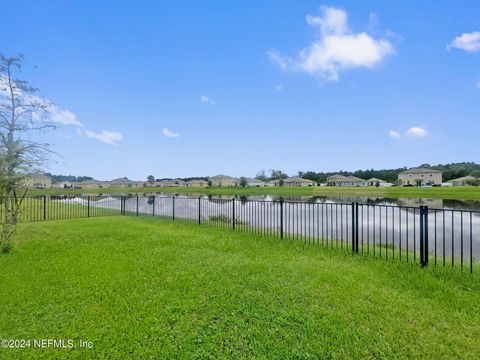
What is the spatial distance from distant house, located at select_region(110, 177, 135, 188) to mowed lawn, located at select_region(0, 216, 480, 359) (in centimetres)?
10470

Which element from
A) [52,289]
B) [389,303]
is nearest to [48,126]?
[52,289]

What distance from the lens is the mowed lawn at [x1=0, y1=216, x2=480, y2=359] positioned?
2.59 meters

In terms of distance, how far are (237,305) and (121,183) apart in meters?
114

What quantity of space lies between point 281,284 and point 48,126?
6.55 meters

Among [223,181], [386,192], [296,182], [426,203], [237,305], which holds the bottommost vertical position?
[426,203]

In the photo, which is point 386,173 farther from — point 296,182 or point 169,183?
point 169,183

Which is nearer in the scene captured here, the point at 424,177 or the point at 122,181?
the point at 424,177

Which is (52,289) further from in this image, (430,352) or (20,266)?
(430,352)

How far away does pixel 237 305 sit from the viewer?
10.9 feet

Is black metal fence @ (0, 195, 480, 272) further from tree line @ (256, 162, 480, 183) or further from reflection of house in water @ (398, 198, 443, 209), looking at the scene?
tree line @ (256, 162, 480, 183)

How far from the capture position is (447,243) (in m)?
8.68

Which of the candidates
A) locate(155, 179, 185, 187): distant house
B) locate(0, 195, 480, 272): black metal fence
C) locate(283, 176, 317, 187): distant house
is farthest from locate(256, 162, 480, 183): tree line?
locate(0, 195, 480, 272): black metal fence

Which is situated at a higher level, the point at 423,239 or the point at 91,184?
the point at 423,239

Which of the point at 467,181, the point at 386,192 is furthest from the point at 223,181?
the point at 467,181
